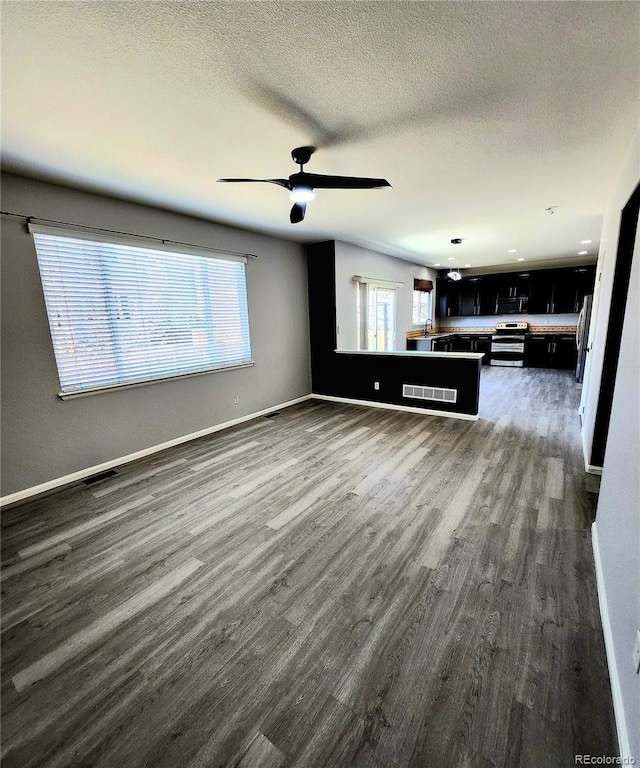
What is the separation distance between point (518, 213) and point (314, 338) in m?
3.29

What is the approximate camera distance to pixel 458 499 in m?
2.59

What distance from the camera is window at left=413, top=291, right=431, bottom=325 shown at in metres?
8.20

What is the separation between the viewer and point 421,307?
28.1 ft

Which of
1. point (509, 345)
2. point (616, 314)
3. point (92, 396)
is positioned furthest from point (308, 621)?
point (509, 345)

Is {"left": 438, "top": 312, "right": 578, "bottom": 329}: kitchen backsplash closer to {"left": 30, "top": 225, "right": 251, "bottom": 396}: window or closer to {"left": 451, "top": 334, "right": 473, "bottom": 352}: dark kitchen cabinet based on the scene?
{"left": 451, "top": 334, "right": 473, "bottom": 352}: dark kitchen cabinet

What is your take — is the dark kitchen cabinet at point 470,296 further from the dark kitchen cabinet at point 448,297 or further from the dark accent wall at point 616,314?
the dark accent wall at point 616,314

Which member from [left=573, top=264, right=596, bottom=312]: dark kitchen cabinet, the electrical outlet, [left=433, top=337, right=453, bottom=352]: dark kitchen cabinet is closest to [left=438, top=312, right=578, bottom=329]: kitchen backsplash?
[left=573, top=264, right=596, bottom=312]: dark kitchen cabinet

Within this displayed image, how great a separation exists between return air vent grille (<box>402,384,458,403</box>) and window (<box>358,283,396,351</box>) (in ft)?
4.77

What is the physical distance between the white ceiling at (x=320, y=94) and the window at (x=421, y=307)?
507 cm

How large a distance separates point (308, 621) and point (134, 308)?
3.23 metres

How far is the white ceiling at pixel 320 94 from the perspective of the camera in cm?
129

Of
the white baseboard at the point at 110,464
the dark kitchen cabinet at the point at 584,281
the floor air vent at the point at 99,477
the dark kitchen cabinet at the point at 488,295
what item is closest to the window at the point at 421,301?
the dark kitchen cabinet at the point at 488,295

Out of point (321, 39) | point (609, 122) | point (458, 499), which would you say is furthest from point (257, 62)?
point (458, 499)

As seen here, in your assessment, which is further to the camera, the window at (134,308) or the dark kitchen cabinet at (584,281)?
the dark kitchen cabinet at (584,281)
